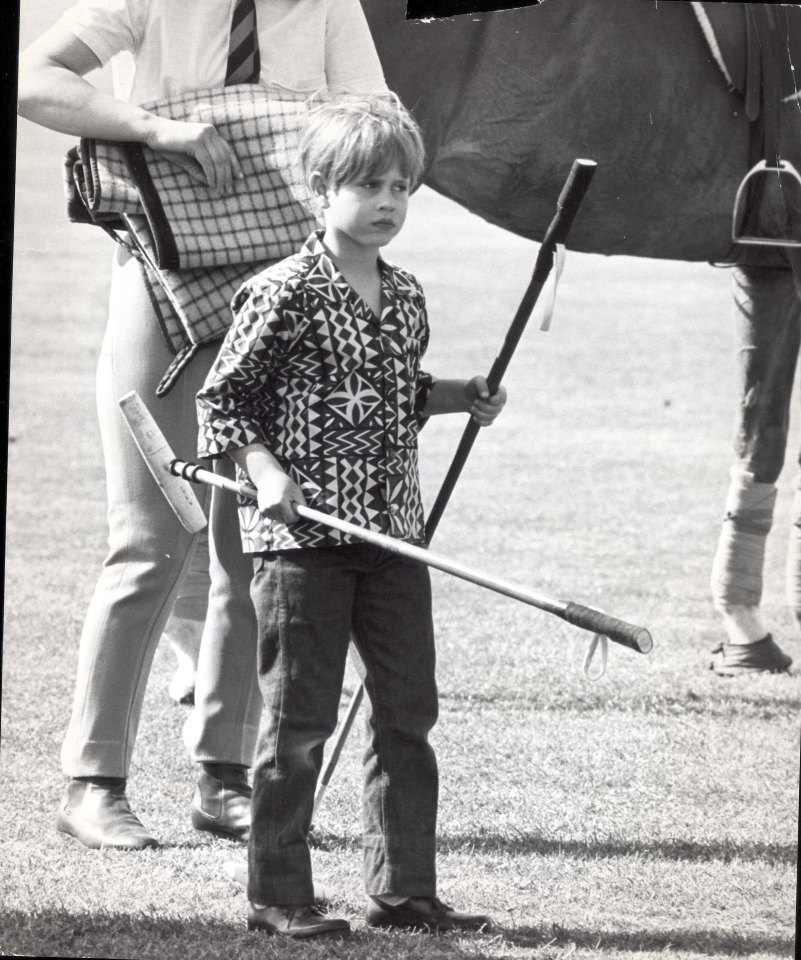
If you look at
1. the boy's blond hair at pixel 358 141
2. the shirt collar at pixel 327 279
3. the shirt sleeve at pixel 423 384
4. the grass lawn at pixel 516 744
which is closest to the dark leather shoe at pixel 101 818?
the grass lawn at pixel 516 744

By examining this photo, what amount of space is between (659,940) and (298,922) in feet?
2.02

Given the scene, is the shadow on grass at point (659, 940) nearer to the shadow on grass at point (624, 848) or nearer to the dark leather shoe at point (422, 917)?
the dark leather shoe at point (422, 917)

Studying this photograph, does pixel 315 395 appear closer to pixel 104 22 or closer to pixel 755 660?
pixel 104 22

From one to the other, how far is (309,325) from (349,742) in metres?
1.52

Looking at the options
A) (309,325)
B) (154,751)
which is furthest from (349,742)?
(309,325)

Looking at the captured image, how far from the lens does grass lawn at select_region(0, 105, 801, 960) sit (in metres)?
2.67

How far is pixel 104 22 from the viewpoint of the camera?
2762mm

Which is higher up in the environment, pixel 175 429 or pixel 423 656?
pixel 175 429

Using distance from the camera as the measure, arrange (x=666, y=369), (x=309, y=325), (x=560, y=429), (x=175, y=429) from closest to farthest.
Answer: (x=309, y=325) → (x=175, y=429) → (x=560, y=429) → (x=666, y=369)

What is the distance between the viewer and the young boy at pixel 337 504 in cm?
252

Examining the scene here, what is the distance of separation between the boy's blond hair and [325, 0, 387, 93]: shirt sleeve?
356 mm

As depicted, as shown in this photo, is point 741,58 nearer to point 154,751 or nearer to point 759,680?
point 759,680

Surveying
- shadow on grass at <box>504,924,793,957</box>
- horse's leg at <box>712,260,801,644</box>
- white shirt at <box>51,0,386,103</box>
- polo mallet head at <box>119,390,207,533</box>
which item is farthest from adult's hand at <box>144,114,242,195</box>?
horse's leg at <box>712,260,801,644</box>

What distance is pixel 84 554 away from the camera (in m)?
5.70
